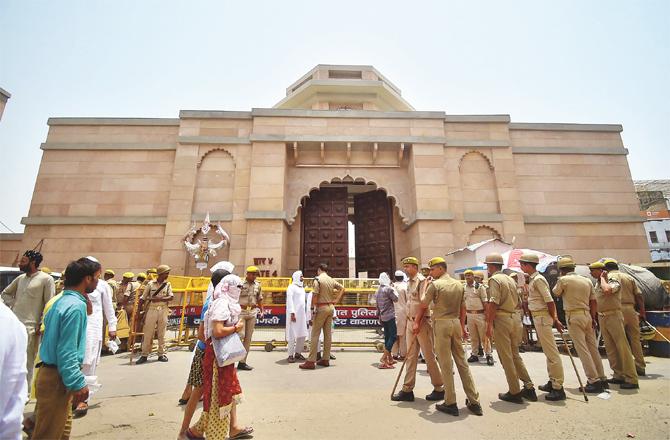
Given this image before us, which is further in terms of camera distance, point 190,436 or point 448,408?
point 448,408

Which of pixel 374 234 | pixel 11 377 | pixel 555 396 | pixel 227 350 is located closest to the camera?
pixel 11 377

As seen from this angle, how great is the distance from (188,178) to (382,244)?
930 cm

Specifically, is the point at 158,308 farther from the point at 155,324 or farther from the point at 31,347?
the point at 31,347

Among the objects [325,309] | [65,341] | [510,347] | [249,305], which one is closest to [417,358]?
[510,347]

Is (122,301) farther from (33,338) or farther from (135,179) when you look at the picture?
(135,179)

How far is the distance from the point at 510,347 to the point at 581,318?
126 cm

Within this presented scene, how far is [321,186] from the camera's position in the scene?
15.2 m

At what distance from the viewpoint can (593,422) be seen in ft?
10.7

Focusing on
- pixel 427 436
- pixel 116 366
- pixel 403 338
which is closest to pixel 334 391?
pixel 427 436

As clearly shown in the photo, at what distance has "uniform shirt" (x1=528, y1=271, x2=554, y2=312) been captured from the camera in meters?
4.27

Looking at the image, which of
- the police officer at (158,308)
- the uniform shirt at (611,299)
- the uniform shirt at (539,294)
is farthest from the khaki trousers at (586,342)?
the police officer at (158,308)

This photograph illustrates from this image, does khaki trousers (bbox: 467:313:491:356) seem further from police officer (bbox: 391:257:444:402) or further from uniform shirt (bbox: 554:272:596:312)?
police officer (bbox: 391:257:444:402)

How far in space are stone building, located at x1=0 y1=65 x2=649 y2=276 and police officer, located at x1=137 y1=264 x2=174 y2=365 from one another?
5.78m

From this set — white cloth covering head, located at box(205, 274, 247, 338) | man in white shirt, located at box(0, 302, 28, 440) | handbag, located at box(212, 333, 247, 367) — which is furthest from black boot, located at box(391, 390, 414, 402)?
man in white shirt, located at box(0, 302, 28, 440)
